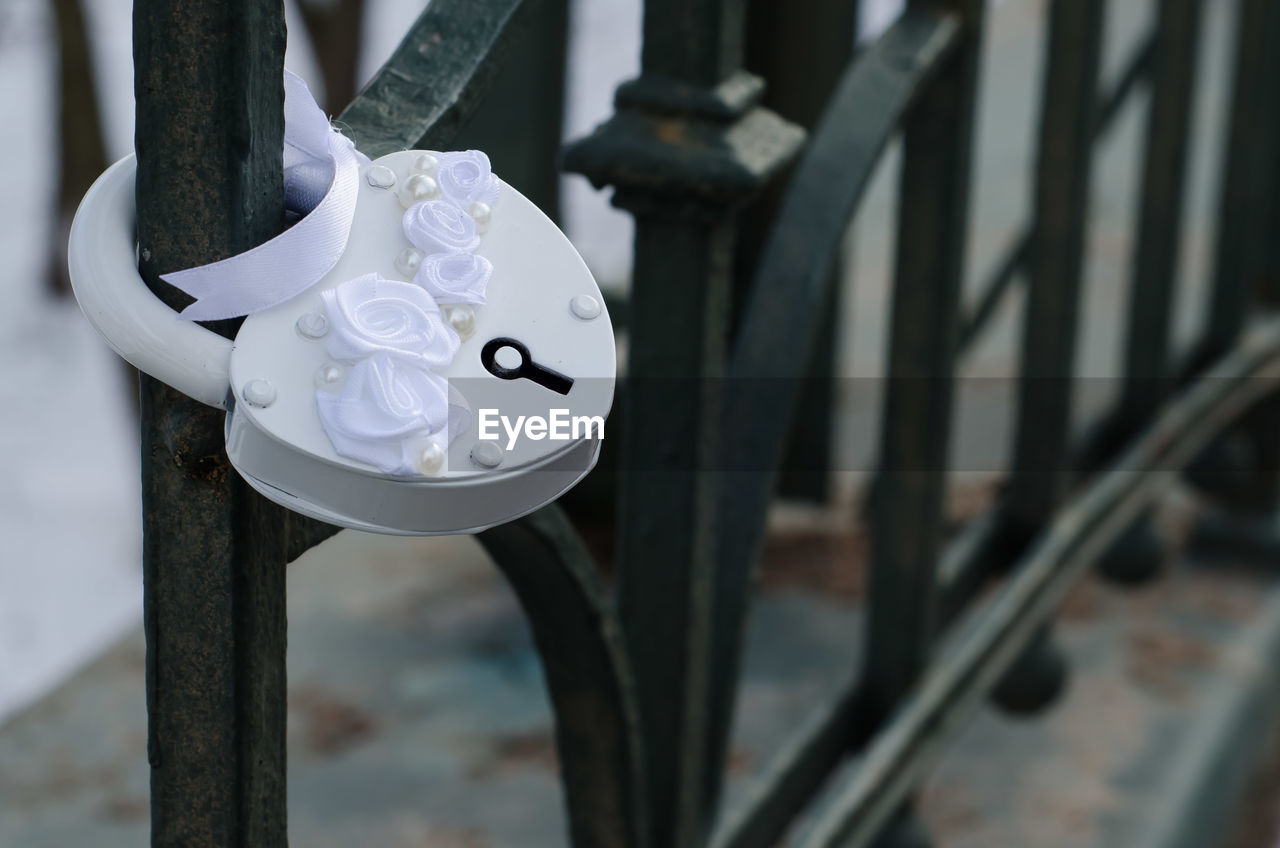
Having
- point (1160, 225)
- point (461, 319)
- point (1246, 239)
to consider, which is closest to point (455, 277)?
point (461, 319)

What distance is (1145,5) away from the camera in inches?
230

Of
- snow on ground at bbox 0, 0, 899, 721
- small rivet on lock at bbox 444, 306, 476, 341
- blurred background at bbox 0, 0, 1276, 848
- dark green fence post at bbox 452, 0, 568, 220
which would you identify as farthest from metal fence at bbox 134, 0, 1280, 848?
snow on ground at bbox 0, 0, 899, 721

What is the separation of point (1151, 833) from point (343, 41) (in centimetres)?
304

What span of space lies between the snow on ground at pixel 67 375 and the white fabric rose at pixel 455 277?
223cm

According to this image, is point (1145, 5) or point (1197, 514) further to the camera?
point (1145, 5)

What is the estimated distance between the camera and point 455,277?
2.30 feet

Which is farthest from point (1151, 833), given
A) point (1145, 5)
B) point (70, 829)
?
point (1145, 5)

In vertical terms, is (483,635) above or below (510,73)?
below

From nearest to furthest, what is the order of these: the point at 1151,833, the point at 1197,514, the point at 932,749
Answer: the point at 932,749 < the point at 1151,833 < the point at 1197,514

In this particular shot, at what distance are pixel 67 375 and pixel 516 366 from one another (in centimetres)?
520

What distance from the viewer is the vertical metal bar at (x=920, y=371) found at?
162 centimetres

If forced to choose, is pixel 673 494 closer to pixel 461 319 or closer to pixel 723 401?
pixel 723 401

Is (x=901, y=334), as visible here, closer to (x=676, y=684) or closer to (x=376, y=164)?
(x=676, y=684)

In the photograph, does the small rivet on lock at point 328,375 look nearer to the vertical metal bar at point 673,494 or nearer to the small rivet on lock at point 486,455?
the small rivet on lock at point 486,455
